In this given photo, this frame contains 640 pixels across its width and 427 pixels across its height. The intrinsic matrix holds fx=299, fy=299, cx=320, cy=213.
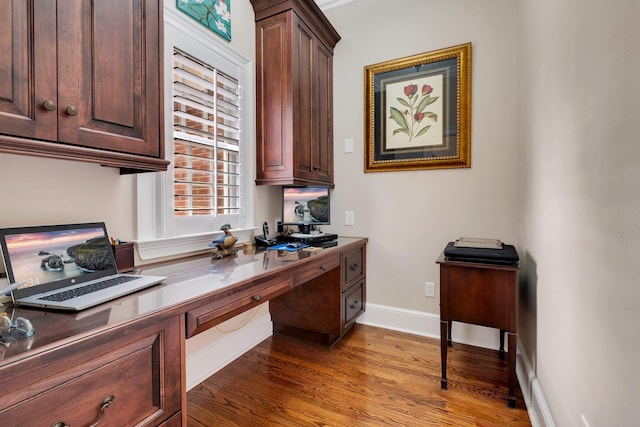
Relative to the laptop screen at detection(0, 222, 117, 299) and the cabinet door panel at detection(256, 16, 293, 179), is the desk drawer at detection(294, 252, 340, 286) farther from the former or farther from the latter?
the laptop screen at detection(0, 222, 117, 299)

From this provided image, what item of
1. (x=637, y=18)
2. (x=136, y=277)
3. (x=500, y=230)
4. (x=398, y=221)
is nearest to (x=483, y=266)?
(x=500, y=230)

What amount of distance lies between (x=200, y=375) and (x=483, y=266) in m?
1.86

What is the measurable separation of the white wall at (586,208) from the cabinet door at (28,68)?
5.10 ft

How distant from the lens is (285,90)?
2242mm

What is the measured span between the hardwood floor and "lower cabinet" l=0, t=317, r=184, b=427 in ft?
2.81

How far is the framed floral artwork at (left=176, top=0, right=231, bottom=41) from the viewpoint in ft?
5.83

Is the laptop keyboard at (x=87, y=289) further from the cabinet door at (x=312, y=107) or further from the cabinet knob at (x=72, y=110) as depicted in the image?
the cabinet door at (x=312, y=107)

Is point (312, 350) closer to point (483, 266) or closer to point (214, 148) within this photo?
point (483, 266)

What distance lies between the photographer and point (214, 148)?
6.47 feet

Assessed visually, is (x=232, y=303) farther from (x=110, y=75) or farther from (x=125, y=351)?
(x=110, y=75)

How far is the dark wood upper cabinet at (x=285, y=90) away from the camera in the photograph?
7.32 ft

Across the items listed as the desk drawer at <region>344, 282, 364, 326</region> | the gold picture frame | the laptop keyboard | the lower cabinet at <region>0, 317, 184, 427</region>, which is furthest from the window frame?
the gold picture frame

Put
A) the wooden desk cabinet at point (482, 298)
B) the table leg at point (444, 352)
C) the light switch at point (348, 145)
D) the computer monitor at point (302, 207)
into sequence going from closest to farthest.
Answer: the wooden desk cabinet at point (482, 298) → the table leg at point (444, 352) → the computer monitor at point (302, 207) → the light switch at point (348, 145)

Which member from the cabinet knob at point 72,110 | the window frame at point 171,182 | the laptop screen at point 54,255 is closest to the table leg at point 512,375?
the window frame at point 171,182
